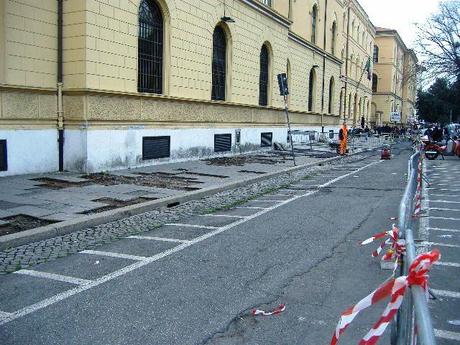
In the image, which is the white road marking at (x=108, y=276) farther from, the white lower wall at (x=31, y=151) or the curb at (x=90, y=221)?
the white lower wall at (x=31, y=151)

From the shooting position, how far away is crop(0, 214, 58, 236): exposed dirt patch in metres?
7.18

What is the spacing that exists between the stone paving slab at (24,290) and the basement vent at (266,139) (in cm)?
2028

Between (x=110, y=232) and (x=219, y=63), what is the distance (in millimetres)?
14248

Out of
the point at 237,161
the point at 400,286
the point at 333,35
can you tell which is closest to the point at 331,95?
the point at 333,35

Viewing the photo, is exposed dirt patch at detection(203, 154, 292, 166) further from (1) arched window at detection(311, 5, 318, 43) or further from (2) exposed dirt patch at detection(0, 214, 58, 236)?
(1) arched window at detection(311, 5, 318, 43)

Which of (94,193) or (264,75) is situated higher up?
(264,75)

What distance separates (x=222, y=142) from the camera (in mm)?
20766

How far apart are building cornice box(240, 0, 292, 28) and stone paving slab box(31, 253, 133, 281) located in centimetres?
1809

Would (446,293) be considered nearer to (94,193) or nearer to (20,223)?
(20,223)

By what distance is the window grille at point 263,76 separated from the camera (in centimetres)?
2548

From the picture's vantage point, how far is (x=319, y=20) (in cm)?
3712

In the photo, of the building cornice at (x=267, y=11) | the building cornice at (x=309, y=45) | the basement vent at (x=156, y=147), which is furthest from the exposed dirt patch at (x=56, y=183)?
the building cornice at (x=309, y=45)

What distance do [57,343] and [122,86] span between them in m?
11.3

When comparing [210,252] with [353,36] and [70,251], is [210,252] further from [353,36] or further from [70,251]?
[353,36]
